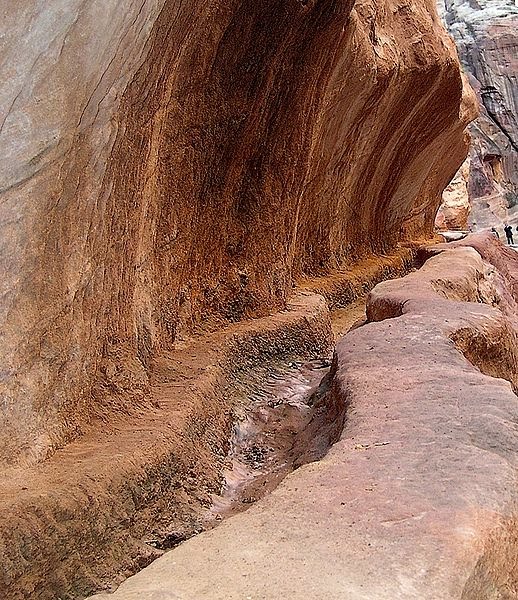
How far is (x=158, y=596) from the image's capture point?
62.2 inches

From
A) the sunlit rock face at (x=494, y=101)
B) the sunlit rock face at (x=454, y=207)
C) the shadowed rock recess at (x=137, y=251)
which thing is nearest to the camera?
the shadowed rock recess at (x=137, y=251)

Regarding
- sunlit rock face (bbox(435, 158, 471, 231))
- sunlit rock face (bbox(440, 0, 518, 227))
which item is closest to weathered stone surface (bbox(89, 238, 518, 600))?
sunlit rock face (bbox(435, 158, 471, 231))

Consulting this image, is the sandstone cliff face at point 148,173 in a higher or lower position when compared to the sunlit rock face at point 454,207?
higher

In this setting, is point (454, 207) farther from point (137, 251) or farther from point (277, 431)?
point (137, 251)

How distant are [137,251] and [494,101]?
77.2 ft

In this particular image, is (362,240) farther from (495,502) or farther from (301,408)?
(495,502)

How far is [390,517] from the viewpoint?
185 cm

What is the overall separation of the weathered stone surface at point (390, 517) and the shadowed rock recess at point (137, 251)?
0.73m

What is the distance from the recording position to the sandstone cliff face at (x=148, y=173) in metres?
2.44

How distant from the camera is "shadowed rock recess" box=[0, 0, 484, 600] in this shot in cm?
239

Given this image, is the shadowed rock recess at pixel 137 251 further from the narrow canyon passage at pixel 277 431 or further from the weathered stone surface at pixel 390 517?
the weathered stone surface at pixel 390 517

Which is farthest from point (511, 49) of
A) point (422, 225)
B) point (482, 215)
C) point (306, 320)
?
point (306, 320)

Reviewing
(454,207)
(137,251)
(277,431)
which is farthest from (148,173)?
(454,207)

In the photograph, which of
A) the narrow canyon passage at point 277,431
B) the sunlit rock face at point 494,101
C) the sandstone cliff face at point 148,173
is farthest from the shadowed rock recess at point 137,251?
the sunlit rock face at point 494,101
